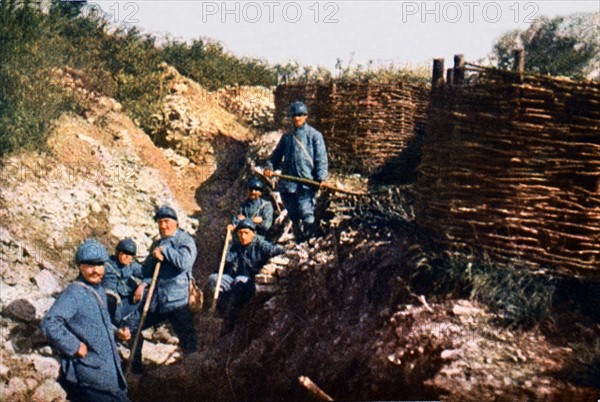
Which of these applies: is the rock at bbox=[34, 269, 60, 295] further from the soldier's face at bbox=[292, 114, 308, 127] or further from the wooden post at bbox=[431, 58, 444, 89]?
the wooden post at bbox=[431, 58, 444, 89]

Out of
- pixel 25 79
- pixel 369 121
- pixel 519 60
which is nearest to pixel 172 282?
pixel 519 60

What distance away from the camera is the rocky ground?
448 cm

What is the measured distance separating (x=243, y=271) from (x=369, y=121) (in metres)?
4.19

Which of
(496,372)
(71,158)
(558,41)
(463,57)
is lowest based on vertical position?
(496,372)

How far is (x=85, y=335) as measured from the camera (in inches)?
169

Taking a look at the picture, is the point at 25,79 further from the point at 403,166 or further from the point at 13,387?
the point at 403,166

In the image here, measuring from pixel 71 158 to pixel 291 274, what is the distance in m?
4.32

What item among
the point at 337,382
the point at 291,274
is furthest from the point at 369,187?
the point at 337,382

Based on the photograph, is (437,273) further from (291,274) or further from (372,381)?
(291,274)

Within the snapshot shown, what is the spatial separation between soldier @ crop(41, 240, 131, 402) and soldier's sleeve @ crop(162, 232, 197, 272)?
1.61 m

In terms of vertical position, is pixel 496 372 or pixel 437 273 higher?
pixel 437 273

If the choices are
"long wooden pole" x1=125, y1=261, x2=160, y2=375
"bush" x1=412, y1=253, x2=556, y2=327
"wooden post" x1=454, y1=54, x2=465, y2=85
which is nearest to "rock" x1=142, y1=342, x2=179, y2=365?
"long wooden pole" x1=125, y1=261, x2=160, y2=375

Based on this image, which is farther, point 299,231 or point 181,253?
point 299,231

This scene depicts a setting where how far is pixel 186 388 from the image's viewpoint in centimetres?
628
